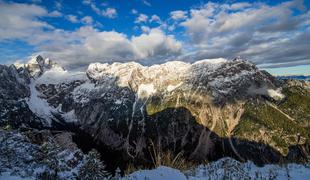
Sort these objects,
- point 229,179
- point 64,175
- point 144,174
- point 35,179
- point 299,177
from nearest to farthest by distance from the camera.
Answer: point 299,177, point 144,174, point 229,179, point 35,179, point 64,175

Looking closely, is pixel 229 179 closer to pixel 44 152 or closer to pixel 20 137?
pixel 44 152

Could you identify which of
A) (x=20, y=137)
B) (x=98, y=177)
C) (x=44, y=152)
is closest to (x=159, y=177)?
(x=98, y=177)

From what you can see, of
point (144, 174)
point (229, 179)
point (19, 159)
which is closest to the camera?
point (144, 174)

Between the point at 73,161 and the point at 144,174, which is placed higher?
the point at 144,174

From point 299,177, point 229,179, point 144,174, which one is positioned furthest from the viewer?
point 229,179

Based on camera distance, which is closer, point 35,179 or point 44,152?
point 35,179

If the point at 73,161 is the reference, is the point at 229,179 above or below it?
above

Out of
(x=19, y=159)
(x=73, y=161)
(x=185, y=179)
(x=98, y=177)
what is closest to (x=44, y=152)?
(x=19, y=159)

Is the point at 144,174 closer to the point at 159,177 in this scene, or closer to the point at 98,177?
the point at 159,177

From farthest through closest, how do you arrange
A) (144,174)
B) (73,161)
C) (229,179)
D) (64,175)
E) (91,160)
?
(73,161) → (64,175) → (91,160) → (229,179) → (144,174)
